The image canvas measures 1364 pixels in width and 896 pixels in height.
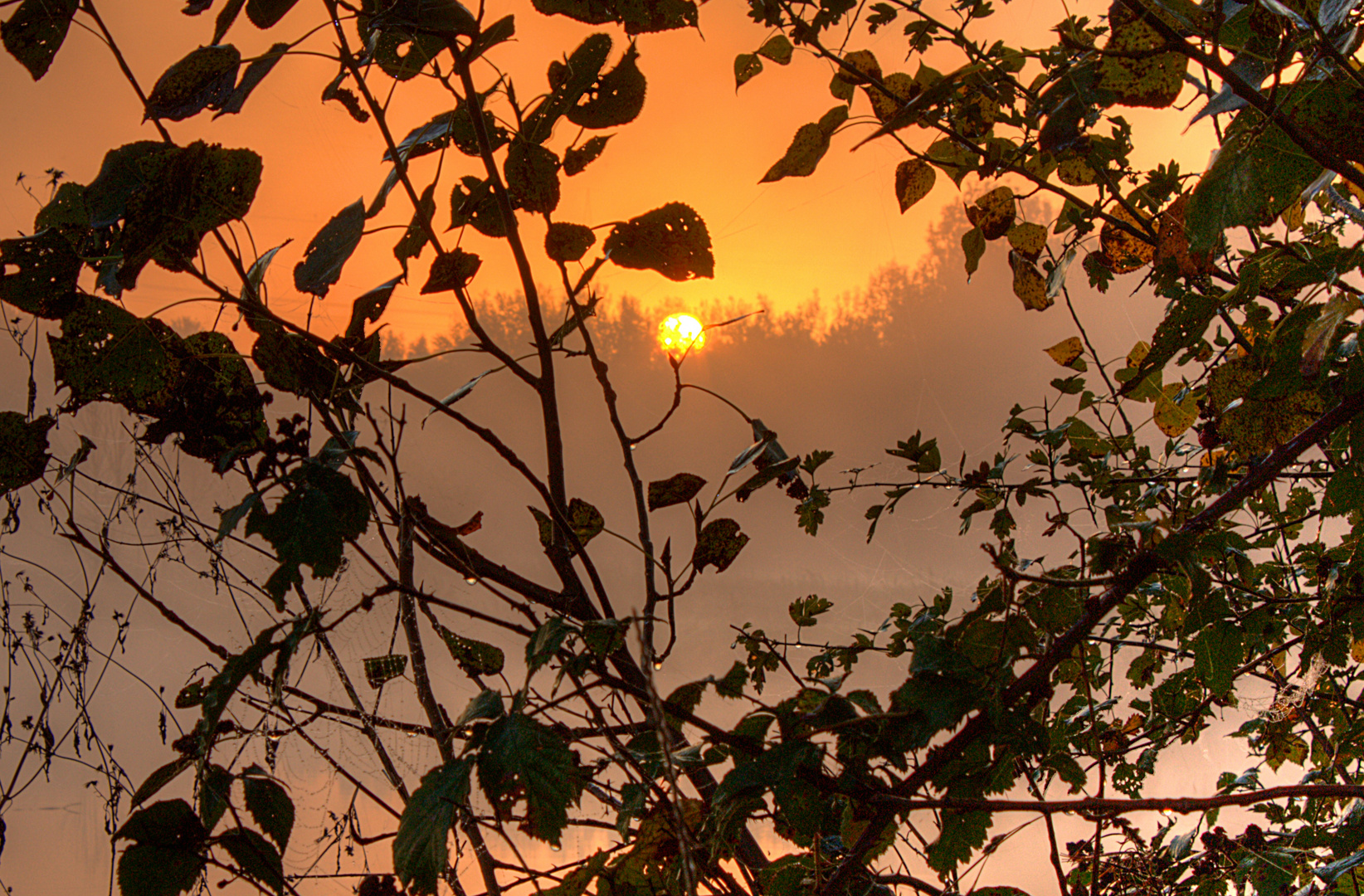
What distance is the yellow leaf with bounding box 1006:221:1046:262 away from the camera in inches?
24.8

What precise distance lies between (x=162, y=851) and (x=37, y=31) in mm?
370

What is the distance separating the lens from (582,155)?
428mm

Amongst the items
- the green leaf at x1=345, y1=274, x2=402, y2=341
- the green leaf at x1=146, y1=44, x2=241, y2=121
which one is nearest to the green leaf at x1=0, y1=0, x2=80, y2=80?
the green leaf at x1=146, y1=44, x2=241, y2=121

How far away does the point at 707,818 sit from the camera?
363 millimetres

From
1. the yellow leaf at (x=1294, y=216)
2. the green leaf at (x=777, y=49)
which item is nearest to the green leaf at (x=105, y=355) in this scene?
the green leaf at (x=777, y=49)

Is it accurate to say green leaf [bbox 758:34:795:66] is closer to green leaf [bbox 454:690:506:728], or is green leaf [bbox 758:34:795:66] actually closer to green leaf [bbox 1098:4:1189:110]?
green leaf [bbox 1098:4:1189:110]

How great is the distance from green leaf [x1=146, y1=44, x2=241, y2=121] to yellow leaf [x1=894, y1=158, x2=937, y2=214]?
0.46 meters

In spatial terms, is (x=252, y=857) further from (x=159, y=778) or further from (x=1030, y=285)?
(x=1030, y=285)

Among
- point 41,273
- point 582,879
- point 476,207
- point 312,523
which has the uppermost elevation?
point 476,207

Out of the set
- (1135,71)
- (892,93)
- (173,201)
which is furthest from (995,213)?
(173,201)

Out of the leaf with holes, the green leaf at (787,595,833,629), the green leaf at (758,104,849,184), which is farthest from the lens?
the green leaf at (787,595,833,629)

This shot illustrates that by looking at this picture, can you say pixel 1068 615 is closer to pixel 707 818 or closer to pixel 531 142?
pixel 707 818

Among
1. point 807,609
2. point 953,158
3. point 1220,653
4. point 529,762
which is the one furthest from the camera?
point 807,609

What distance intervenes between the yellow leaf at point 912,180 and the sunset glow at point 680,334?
0.21 m
